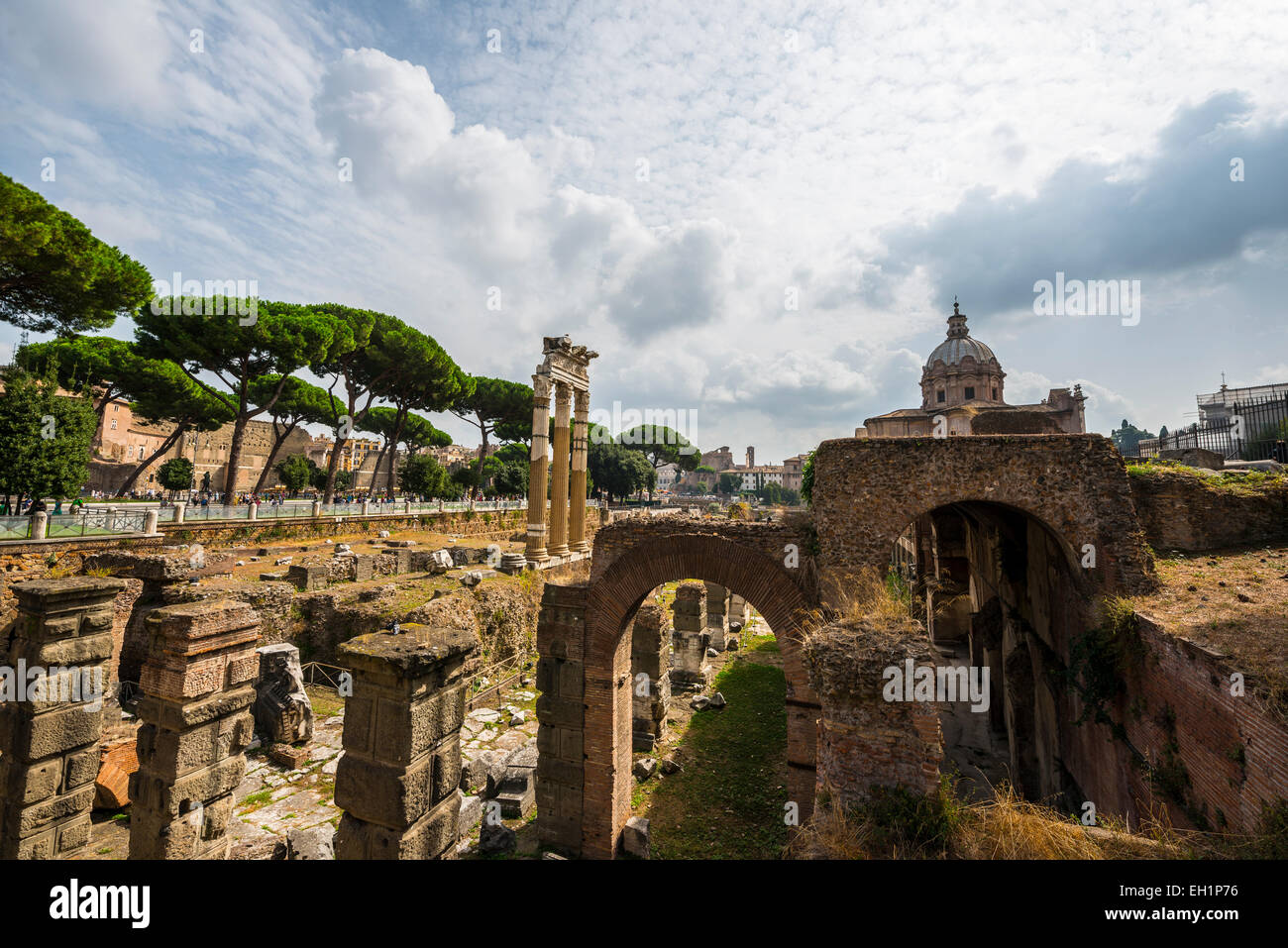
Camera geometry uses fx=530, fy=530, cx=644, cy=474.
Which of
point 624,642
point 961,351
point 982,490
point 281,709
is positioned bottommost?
point 281,709

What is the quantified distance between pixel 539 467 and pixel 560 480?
1075 millimetres

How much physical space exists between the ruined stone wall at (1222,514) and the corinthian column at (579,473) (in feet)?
61.8

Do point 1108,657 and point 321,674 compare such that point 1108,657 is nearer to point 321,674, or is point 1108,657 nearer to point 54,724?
point 54,724

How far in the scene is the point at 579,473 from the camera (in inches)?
928

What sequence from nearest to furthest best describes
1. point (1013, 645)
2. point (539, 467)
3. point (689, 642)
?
point (1013, 645), point (689, 642), point (539, 467)

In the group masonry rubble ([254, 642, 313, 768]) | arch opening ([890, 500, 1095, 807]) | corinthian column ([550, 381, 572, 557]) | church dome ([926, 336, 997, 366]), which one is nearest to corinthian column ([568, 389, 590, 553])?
corinthian column ([550, 381, 572, 557])

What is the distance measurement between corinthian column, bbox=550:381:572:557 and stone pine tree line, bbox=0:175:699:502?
1179 cm

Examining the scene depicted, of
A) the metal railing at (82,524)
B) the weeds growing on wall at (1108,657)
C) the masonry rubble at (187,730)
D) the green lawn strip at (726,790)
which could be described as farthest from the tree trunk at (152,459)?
the weeds growing on wall at (1108,657)

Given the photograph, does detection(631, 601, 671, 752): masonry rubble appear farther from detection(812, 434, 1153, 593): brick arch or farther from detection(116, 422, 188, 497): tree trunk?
detection(116, 422, 188, 497): tree trunk

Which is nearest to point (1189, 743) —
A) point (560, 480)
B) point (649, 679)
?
point (649, 679)

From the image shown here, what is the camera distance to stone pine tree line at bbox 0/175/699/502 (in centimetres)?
1427

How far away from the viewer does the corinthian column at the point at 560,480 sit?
21.8 m
